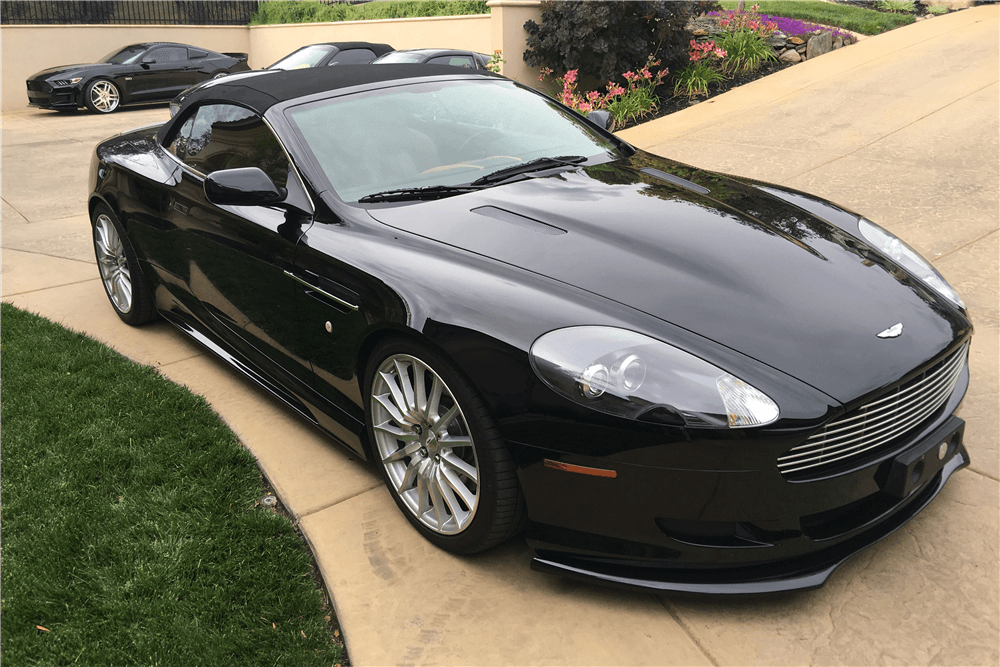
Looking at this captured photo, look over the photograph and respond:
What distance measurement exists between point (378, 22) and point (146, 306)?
16555mm

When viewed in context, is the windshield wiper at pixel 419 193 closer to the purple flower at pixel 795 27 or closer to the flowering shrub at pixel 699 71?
the flowering shrub at pixel 699 71

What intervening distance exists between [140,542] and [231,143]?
1861 mm

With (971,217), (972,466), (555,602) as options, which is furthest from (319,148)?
(971,217)

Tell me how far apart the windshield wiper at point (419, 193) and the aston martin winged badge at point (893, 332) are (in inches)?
63.9

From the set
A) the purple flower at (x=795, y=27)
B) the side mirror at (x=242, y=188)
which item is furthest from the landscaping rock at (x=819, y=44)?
the side mirror at (x=242, y=188)

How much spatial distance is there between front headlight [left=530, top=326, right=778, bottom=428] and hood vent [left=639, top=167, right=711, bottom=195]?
4.56 ft

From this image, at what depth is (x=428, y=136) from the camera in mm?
3525

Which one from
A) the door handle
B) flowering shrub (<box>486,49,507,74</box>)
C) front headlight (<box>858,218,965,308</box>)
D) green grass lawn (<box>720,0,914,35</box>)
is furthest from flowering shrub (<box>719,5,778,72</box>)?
the door handle

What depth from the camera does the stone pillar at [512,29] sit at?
425 inches

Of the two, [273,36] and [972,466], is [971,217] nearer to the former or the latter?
[972,466]

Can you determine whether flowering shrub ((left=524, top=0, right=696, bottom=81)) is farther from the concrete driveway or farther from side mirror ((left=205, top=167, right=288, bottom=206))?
side mirror ((left=205, top=167, right=288, bottom=206))

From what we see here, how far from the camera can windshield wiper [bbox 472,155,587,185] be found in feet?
11.2

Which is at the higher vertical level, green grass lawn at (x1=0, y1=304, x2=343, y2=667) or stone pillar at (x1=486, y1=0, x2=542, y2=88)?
stone pillar at (x1=486, y1=0, x2=542, y2=88)

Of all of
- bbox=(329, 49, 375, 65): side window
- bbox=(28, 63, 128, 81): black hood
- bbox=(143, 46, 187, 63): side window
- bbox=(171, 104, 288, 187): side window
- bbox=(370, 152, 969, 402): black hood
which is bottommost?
bbox=(370, 152, 969, 402): black hood
